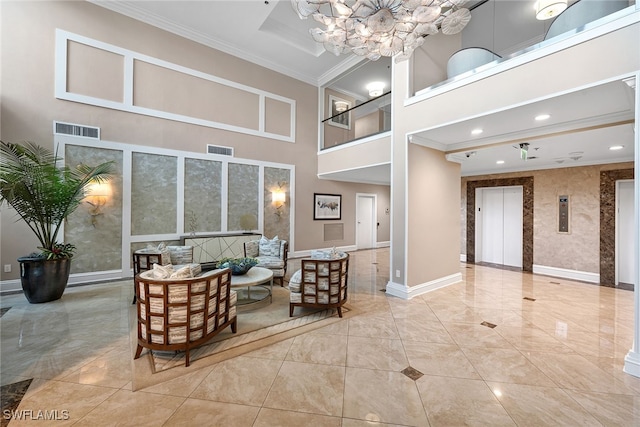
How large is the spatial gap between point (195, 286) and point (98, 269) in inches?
157

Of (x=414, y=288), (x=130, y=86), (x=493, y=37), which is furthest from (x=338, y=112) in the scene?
(x=414, y=288)

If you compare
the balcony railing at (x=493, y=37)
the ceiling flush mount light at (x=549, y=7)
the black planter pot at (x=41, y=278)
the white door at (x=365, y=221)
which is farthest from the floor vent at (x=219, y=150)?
the ceiling flush mount light at (x=549, y=7)

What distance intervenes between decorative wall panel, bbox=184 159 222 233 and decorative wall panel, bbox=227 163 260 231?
27cm

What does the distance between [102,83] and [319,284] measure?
567cm

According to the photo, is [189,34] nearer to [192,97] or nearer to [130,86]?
[192,97]

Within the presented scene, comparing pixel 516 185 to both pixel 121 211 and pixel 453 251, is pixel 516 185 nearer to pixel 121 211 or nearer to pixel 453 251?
pixel 453 251

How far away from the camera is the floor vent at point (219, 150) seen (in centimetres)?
621

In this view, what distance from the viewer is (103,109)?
5027 millimetres

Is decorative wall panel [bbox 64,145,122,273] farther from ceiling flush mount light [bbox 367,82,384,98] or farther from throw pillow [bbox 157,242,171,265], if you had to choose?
ceiling flush mount light [bbox 367,82,384,98]

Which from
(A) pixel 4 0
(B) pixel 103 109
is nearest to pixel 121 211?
(B) pixel 103 109

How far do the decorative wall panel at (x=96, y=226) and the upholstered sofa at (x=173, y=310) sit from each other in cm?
341

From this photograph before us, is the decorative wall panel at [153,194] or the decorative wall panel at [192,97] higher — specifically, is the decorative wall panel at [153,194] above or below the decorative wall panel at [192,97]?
below

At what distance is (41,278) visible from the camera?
3900mm

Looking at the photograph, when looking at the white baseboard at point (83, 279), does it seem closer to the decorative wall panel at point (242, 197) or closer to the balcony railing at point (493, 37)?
the decorative wall panel at point (242, 197)
